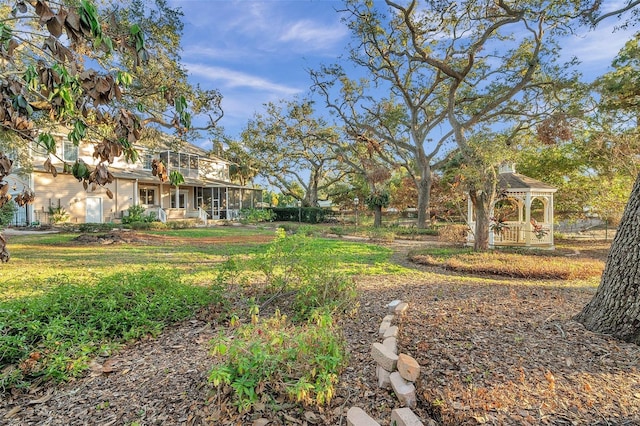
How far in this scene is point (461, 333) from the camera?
2.97 m

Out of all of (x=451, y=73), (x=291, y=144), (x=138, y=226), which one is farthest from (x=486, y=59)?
(x=138, y=226)

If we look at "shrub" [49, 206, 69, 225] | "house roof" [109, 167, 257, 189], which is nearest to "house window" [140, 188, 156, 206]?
"house roof" [109, 167, 257, 189]

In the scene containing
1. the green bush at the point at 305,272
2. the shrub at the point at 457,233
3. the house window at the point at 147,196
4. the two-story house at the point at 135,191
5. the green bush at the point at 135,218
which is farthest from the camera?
the house window at the point at 147,196

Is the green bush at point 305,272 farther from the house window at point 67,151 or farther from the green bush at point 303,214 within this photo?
the green bush at point 303,214

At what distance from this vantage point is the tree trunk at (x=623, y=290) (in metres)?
2.74

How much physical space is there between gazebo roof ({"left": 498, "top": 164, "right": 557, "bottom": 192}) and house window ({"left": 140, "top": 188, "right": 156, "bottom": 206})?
22.6 meters

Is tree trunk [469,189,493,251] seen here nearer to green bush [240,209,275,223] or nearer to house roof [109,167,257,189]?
house roof [109,167,257,189]

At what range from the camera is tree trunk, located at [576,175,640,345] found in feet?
8.98

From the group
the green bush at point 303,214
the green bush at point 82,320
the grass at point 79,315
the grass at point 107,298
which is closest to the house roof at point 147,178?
the green bush at point 303,214

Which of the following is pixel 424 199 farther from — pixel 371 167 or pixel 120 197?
pixel 120 197

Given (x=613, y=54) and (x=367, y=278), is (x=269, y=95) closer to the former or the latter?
(x=613, y=54)

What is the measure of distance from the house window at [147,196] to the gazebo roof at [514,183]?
2259 centimetres

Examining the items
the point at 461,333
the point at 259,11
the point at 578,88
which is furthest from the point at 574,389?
the point at 578,88

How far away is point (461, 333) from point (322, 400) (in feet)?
5.35
